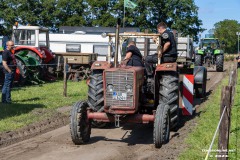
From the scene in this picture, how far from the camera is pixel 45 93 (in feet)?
48.3

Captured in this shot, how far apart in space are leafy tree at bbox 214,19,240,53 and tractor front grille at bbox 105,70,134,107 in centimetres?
8133

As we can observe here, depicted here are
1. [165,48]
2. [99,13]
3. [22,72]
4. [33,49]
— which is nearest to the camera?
[165,48]

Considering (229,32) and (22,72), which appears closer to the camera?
(22,72)

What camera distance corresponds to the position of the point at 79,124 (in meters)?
7.37

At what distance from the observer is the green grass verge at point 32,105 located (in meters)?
9.46

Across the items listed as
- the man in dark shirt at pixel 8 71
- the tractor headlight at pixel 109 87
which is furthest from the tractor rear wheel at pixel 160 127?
the man in dark shirt at pixel 8 71

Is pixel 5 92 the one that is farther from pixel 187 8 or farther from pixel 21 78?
pixel 187 8

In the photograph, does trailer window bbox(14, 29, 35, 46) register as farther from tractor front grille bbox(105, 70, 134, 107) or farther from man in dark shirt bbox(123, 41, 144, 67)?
tractor front grille bbox(105, 70, 134, 107)

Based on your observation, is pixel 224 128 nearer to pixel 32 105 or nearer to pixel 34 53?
pixel 32 105

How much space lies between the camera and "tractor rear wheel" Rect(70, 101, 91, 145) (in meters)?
7.34

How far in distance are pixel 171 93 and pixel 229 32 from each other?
287 ft

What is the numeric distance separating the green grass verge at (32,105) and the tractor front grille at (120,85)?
259cm


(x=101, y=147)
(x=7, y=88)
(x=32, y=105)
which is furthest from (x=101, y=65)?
(x=7, y=88)

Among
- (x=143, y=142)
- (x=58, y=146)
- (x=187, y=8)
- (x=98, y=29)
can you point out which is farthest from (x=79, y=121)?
(x=187, y=8)
